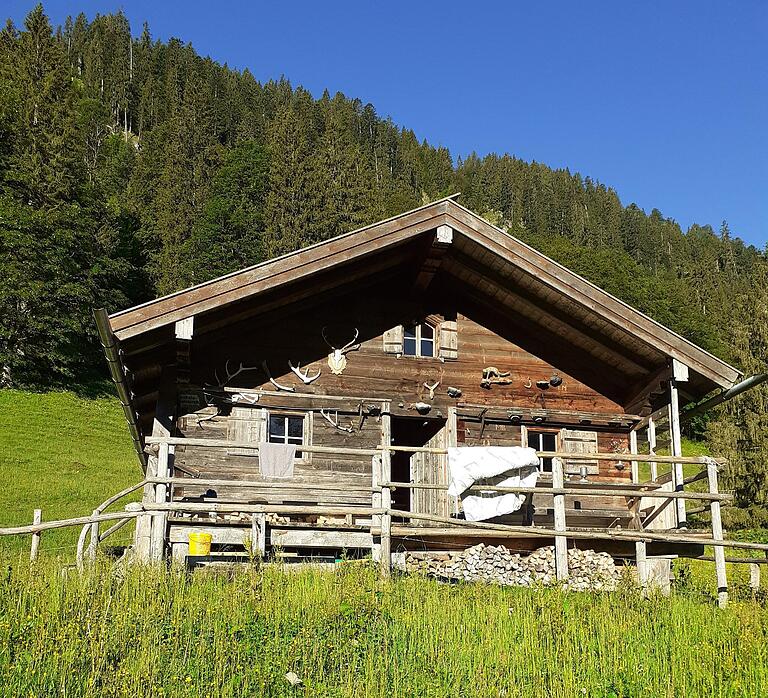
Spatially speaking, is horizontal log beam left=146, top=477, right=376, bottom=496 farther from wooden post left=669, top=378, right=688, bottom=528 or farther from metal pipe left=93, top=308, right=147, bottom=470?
wooden post left=669, top=378, right=688, bottom=528

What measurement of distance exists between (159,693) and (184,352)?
7.15 metres

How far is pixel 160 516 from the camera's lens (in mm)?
12617

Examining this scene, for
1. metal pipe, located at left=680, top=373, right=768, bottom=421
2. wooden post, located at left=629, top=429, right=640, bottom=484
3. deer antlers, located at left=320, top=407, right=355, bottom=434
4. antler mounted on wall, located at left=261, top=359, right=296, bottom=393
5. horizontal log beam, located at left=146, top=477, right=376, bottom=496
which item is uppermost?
antler mounted on wall, located at left=261, top=359, right=296, bottom=393

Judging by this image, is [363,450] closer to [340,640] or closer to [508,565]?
[508,565]

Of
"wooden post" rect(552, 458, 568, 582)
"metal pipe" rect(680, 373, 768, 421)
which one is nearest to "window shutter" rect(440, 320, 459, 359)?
"wooden post" rect(552, 458, 568, 582)

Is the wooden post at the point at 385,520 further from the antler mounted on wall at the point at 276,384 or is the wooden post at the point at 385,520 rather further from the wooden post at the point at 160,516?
the antler mounted on wall at the point at 276,384

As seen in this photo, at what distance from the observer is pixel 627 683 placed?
27.5 feet

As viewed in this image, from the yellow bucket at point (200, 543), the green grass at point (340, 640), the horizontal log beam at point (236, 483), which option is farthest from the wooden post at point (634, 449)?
the yellow bucket at point (200, 543)

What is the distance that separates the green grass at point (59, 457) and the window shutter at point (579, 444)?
11.6 metres

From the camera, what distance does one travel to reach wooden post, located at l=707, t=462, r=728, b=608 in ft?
40.4

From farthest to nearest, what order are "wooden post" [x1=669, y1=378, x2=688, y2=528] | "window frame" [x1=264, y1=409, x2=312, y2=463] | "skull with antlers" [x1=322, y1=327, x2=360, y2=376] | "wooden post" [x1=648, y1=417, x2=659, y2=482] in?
"wooden post" [x1=648, y1=417, x2=659, y2=482] → "skull with antlers" [x1=322, y1=327, x2=360, y2=376] → "window frame" [x1=264, y1=409, x2=312, y2=463] → "wooden post" [x1=669, y1=378, x2=688, y2=528]

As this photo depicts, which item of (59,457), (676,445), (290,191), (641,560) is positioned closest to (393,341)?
(676,445)

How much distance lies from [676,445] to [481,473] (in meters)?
3.61

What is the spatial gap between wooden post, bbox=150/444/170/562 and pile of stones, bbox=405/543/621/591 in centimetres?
366
